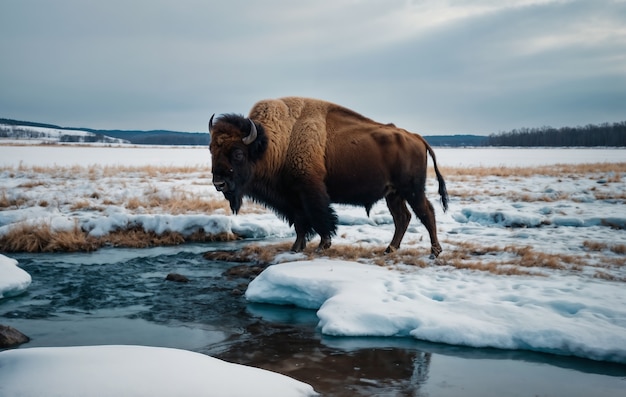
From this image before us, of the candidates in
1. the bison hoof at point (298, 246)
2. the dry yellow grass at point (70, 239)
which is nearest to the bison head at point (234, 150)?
the bison hoof at point (298, 246)

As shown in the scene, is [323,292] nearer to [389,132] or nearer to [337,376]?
[337,376]

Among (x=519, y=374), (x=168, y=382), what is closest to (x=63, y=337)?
(x=168, y=382)

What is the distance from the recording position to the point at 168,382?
2.89 meters

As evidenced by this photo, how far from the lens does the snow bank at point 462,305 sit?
4.17 metres

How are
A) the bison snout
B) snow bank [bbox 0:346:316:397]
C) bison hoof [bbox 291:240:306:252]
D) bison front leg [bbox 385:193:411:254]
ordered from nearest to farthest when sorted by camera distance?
snow bank [bbox 0:346:316:397] → the bison snout → bison hoof [bbox 291:240:306:252] → bison front leg [bbox 385:193:411:254]

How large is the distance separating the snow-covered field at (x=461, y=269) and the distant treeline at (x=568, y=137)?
8804 centimetres

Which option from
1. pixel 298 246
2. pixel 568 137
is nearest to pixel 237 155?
pixel 298 246

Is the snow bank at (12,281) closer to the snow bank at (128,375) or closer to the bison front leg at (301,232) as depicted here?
the snow bank at (128,375)

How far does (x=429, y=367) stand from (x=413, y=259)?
3103mm

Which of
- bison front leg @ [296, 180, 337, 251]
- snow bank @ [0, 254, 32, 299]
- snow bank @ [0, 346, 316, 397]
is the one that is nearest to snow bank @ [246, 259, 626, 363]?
bison front leg @ [296, 180, 337, 251]

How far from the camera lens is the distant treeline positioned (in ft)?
298

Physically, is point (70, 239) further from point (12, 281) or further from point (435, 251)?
→ point (435, 251)

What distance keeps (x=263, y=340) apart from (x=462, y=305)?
1886 mm

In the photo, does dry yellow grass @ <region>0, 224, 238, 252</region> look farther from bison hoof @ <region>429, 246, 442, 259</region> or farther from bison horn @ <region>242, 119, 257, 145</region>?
bison hoof @ <region>429, 246, 442, 259</region>
